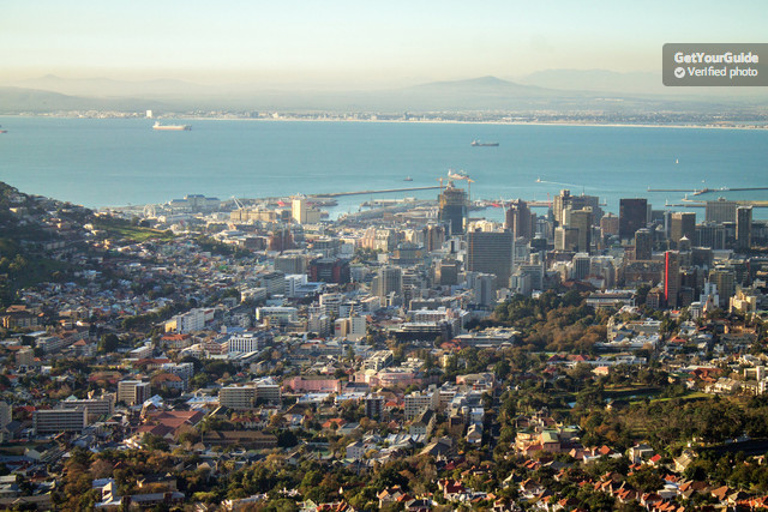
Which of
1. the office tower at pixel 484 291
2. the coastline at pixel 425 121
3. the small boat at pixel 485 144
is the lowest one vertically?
the office tower at pixel 484 291

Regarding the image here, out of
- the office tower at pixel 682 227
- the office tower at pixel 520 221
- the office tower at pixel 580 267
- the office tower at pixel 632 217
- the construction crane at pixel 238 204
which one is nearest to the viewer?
the office tower at pixel 580 267

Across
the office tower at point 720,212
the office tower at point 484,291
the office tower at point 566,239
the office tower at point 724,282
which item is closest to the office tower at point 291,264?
the office tower at point 484,291

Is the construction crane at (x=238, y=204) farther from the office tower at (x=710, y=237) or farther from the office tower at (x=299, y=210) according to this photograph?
the office tower at (x=710, y=237)

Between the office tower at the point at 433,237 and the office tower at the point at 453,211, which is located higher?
the office tower at the point at 453,211

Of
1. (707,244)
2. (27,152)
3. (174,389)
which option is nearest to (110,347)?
(174,389)

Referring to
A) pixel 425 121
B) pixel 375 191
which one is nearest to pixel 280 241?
pixel 375 191

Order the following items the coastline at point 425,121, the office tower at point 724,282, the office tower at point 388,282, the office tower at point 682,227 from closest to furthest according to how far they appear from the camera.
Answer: the office tower at point 724,282 < the office tower at point 388,282 < the office tower at point 682,227 < the coastline at point 425,121

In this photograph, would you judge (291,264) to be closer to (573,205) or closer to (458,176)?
(573,205)
